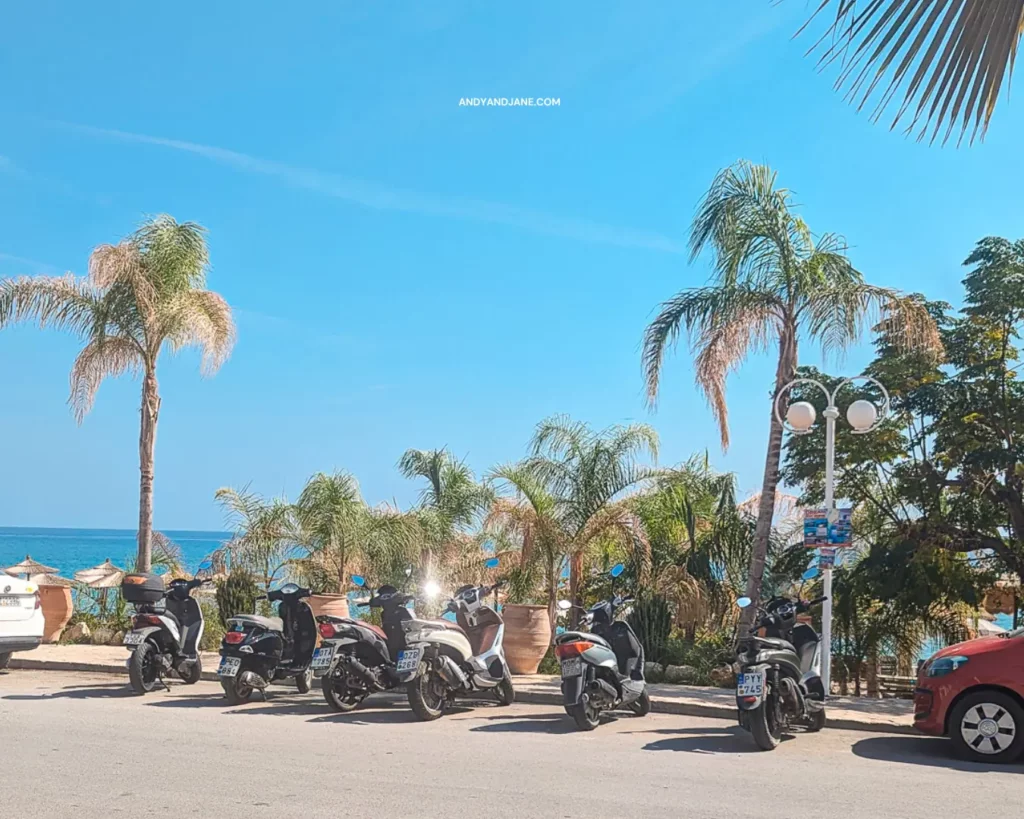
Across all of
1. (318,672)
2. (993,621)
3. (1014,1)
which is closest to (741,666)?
(318,672)

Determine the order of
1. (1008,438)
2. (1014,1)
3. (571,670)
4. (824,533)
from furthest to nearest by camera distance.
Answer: (1008,438), (824,533), (571,670), (1014,1)

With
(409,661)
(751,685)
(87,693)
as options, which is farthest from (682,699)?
(87,693)

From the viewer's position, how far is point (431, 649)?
975 cm

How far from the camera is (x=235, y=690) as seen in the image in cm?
1042

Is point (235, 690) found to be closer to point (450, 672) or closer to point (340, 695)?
Result: point (340, 695)

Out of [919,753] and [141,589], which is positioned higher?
[141,589]

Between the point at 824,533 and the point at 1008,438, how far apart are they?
145 inches

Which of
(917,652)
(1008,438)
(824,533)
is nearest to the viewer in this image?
(824,533)

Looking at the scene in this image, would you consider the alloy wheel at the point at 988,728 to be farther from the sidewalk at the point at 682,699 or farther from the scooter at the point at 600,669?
the scooter at the point at 600,669

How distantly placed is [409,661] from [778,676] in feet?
10.7

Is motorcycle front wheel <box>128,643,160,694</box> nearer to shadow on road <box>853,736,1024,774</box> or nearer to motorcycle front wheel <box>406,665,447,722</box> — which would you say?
motorcycle front wheel <box>406,665,447,722</box>

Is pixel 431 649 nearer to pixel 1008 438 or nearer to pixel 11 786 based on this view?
pixel 11 786

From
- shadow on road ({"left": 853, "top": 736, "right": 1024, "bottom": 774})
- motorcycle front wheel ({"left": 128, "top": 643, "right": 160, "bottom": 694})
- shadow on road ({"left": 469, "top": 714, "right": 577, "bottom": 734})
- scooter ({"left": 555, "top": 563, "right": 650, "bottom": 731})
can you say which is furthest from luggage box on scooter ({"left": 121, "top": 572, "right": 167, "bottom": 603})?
shadow on road ({"left": 853, "top": 736, "right": 1024, "bottom": 774})

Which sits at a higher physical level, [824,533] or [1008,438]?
[1008,438]
